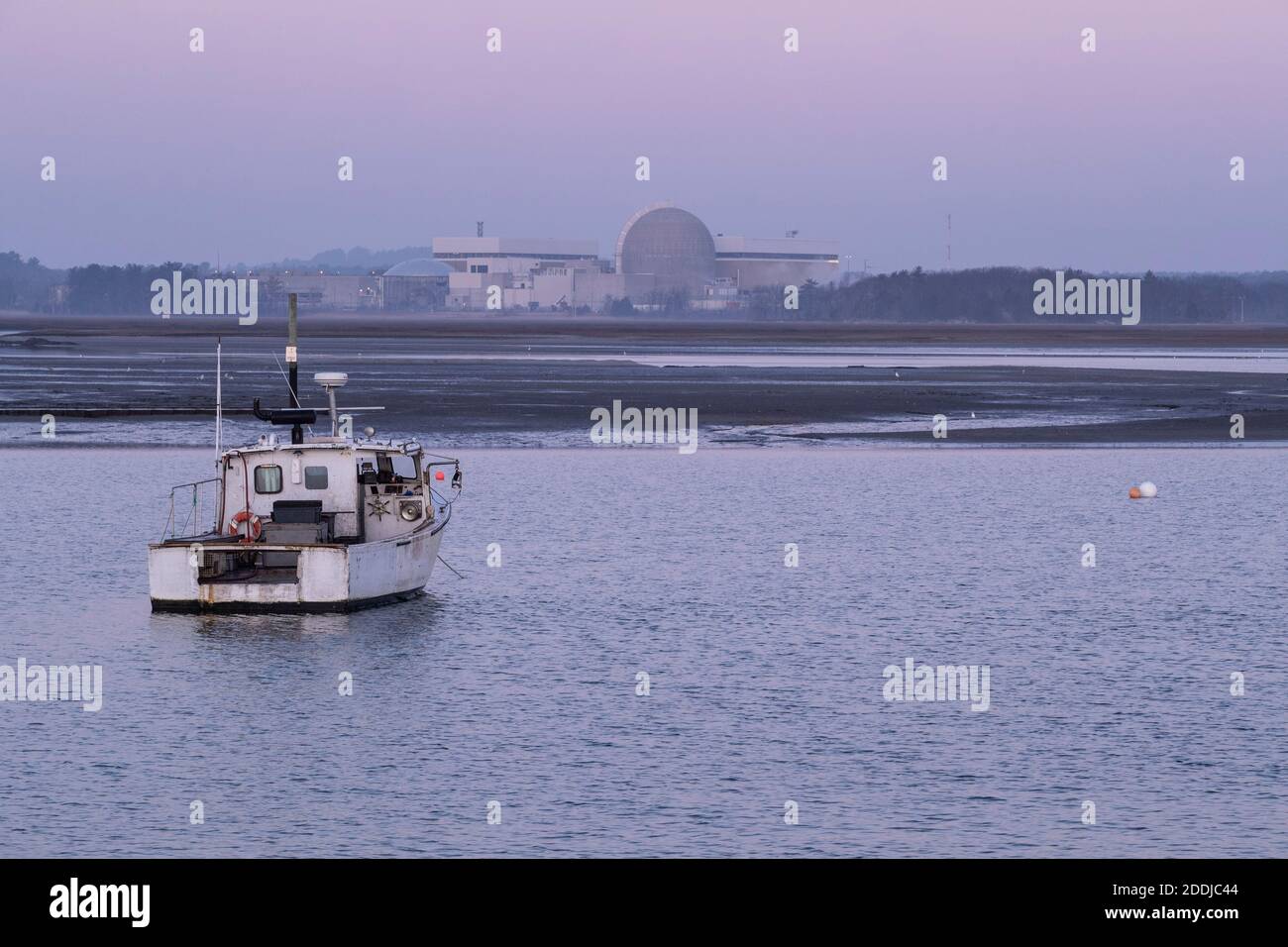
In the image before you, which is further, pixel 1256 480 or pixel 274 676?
pixel 1256 480

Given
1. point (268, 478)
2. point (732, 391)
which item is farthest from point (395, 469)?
point (732, 391)

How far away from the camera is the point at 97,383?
396 ft

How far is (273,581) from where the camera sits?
140 feet

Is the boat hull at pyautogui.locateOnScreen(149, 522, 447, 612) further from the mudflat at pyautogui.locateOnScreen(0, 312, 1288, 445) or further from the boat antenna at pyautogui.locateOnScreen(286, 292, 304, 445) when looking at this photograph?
the mudflat at pyautogui.locateOnScreen(0, 312, 1288, 445)

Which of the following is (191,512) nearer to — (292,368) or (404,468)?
(292,368)

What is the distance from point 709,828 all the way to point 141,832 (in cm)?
816
